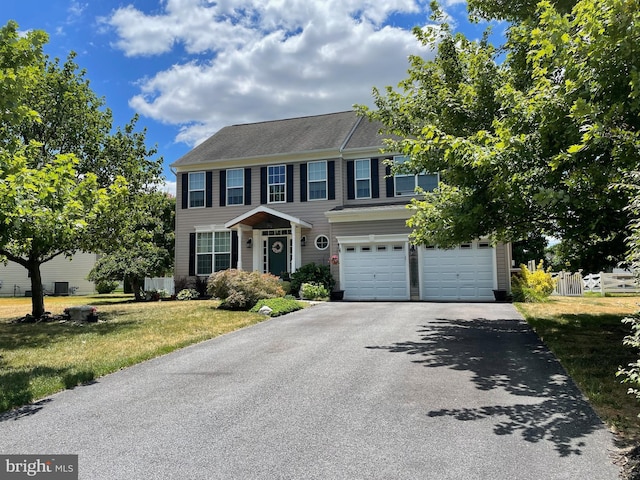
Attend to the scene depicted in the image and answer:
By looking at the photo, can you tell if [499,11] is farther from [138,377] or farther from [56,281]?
[56,281]

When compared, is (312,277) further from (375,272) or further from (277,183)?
(277,183)

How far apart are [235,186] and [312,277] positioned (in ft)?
20.4

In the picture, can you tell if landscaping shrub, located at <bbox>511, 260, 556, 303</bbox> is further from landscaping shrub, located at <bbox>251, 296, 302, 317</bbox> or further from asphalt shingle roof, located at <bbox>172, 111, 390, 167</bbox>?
landscaping shrub, located at <bbox>251, 296, 302, 317</bbox>

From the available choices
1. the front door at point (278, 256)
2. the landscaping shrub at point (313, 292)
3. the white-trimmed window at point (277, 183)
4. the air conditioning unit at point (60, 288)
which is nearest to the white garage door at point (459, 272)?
the landscaping shrub at point (313, 292)

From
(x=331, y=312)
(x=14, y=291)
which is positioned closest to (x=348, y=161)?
(x=331, y=312)

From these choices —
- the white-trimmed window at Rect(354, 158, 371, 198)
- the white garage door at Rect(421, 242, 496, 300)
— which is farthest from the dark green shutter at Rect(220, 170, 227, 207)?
the white garage door at Rect(421, 242, 496, 300)

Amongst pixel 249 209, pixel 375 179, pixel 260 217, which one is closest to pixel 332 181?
pixel 375 179

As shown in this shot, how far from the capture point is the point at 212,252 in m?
21.0

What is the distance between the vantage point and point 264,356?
7.64 metres

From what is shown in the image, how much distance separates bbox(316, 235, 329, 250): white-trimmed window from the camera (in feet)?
62.7

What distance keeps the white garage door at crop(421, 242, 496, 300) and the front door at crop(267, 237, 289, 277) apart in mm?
6020

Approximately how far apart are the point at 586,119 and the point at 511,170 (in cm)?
176

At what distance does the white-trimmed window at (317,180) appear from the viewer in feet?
64.3

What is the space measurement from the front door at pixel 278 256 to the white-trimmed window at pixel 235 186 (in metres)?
2.52
